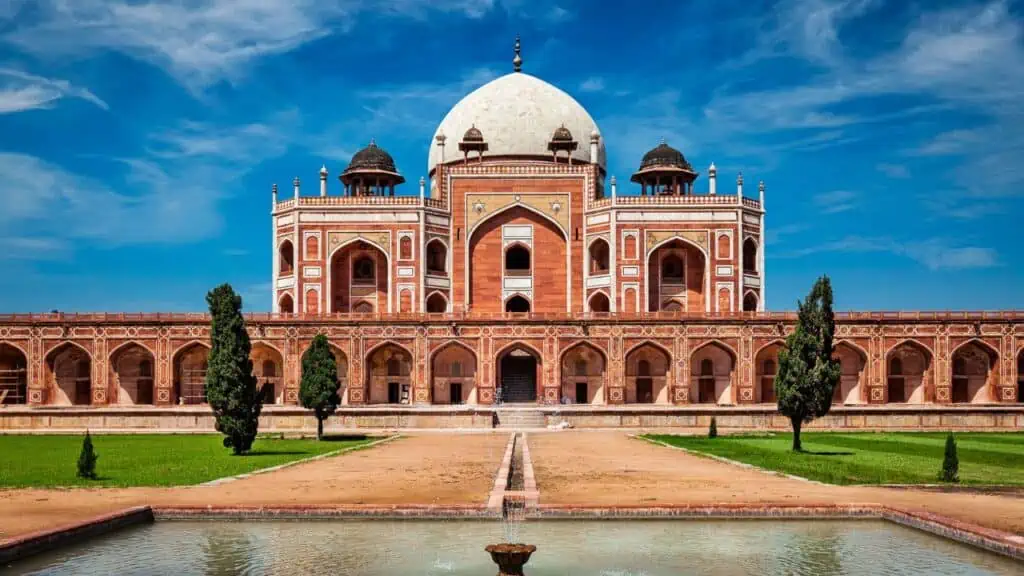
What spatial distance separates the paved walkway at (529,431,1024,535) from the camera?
10500 mm

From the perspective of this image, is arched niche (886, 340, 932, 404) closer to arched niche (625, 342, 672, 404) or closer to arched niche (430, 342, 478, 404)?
arched niche (625, 342, 672, 404)

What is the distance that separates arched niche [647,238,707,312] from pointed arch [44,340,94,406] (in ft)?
60.0

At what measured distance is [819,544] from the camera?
9.04 meters

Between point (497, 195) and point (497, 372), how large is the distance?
26.5 feet

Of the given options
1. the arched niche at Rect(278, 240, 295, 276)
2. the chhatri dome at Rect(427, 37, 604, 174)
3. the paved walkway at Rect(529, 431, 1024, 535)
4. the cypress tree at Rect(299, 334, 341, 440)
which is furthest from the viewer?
the chhatri dome at Rect(427, 37, 604, 174)

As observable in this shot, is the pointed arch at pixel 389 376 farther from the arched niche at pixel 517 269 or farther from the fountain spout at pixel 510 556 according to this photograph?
the fountain spout at pixel 510 556

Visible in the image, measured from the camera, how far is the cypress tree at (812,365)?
19.7 meters

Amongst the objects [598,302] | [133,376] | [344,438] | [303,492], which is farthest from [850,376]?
[303,492]

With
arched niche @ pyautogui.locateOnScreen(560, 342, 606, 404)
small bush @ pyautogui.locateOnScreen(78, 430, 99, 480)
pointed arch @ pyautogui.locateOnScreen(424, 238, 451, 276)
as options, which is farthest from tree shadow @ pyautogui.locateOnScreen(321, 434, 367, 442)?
pointed arch @ pyautogui.locateOnScreen(424, 238, 451, 276)

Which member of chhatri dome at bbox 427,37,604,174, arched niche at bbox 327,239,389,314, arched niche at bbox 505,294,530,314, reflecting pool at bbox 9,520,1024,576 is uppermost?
chhatri dome at bbox 427,37,604,174

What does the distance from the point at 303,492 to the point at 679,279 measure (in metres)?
27.2

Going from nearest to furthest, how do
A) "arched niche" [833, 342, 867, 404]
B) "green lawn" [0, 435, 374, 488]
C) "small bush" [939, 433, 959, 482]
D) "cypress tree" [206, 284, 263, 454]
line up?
"small bush" [939, 433, 959, 482], "green lawn" [0, 435, 374, 488], "cypress tree" [206, 284, 263, 454], "arched niche" [833, 342, 867, 404]

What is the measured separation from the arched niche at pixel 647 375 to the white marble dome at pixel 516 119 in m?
10.3

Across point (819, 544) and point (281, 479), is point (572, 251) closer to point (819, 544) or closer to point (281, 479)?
point (281, 479)
